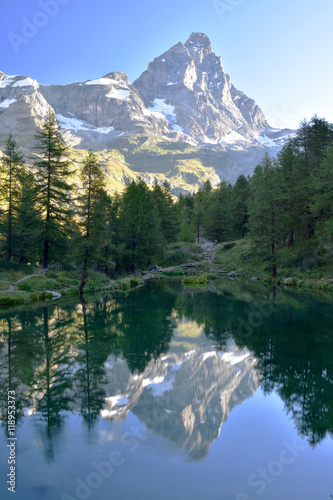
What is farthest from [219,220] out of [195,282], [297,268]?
[297,268]

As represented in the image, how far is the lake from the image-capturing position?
5527 mm

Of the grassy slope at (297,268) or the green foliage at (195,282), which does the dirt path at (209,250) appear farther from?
the green foliage at (195,282)

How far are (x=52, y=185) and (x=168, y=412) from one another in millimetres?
29679

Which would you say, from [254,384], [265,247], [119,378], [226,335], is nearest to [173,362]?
[119,378]

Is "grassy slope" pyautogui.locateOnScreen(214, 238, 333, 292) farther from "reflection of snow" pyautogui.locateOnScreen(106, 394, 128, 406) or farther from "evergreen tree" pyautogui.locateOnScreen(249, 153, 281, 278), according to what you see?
"reflection of snow" pyautogui.locateOnScreen(106, 394, 128, 406)

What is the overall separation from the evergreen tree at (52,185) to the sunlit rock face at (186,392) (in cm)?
2354

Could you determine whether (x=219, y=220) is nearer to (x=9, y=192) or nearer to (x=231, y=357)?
(x=9, y=192)

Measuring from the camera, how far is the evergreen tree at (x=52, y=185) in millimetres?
32750

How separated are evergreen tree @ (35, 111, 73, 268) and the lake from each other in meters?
17.3

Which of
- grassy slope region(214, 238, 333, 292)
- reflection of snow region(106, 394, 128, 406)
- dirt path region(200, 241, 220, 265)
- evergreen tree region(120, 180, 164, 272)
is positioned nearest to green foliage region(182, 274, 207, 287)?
grassy slope region(214, 238, 333, 292)

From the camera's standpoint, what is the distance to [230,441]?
6.85m

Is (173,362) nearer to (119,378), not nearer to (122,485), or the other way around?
(119,378)

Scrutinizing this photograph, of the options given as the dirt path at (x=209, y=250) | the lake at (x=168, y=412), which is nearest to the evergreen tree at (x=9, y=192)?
the lake at (x=168, y=412)

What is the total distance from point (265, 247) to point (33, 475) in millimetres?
40888
